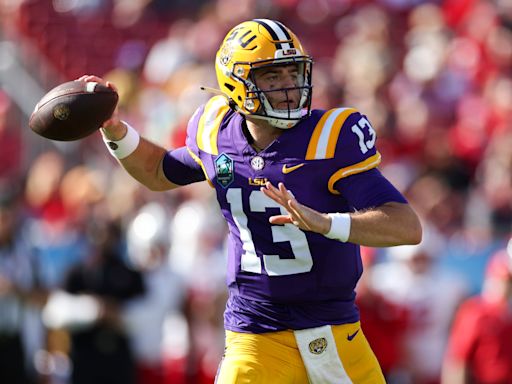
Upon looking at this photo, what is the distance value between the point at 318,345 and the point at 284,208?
58cm

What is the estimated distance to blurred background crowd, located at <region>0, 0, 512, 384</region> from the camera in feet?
25.6

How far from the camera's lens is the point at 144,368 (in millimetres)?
8125

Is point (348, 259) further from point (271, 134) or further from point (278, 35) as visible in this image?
point (278, 35)

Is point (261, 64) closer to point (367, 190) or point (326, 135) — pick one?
point (326, 135)

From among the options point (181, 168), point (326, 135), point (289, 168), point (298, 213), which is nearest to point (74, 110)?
point (181, 168)

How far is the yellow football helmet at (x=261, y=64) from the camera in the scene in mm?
4484

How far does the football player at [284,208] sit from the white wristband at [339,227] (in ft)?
0.52

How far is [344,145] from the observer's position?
434 centimetres

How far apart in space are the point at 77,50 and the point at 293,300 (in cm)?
731

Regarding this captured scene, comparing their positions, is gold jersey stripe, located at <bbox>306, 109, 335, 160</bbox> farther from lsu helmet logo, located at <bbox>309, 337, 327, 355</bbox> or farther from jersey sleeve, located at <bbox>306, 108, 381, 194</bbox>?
lsu helmet logo, located at <bbox>309, 337, 327, 355</bbox>

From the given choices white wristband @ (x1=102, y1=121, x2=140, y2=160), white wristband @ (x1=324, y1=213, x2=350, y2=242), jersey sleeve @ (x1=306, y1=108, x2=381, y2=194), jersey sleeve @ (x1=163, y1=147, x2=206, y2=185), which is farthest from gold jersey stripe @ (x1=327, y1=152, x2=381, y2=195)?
white wristband @ (x1=102, y1=121, x2=140, y2=160)

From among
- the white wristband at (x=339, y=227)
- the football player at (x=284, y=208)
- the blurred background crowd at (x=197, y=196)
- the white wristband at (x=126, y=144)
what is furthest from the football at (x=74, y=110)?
the blurred background crowd at (x=197, y=196)

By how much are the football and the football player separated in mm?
480

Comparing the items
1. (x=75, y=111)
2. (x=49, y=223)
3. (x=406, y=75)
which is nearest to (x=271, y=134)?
(x=75, y=111)
